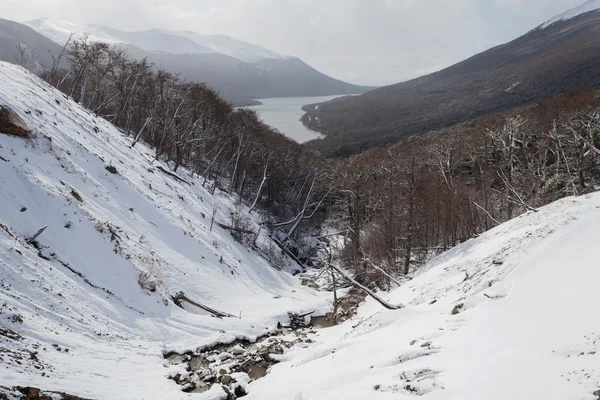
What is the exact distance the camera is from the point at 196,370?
10680 millimetres

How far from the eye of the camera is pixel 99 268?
12.7 metres

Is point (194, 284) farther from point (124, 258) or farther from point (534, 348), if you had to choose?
point (534, 348)

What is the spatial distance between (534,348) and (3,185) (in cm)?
1556

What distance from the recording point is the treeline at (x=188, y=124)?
3416cm

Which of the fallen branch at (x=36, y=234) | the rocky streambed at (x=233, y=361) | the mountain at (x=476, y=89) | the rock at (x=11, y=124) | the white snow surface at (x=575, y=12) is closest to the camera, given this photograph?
the rocky streambed at (x=233, y=361)

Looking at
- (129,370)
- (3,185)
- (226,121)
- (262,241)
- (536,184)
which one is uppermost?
(226,121)

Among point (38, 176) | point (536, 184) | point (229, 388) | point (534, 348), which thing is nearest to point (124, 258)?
point (38, 176)

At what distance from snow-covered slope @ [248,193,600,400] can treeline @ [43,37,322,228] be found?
84.0 feet

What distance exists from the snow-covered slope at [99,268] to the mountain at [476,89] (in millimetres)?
63748

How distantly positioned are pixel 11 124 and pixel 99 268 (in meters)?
7.35

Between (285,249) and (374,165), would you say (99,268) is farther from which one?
(374,165)

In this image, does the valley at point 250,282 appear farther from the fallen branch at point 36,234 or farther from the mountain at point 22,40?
the mountain at point 22,40

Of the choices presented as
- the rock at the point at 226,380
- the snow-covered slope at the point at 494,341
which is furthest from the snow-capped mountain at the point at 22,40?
the snow-covered slope at the point at 494,341

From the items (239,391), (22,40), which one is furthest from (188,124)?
(22,40)
